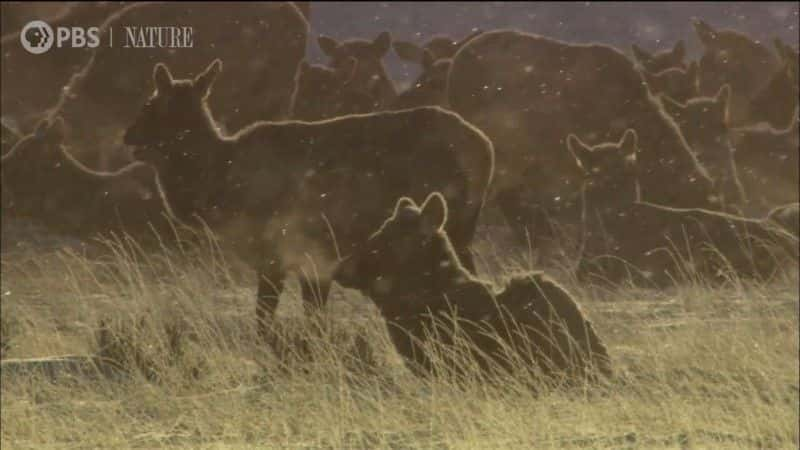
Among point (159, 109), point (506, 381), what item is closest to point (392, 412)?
point (506, 381)

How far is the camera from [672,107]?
42.4 ft

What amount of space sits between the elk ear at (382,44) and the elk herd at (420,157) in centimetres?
5

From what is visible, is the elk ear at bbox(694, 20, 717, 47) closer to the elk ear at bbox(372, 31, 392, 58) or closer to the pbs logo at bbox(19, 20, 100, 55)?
the elk ear at bbox(372, 31, 392, 58)

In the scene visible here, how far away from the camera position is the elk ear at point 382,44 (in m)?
15.4

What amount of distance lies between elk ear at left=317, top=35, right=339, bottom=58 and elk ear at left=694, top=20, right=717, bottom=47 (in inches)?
179

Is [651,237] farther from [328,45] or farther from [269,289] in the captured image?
[328,45]

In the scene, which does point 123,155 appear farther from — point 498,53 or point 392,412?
point 392,412

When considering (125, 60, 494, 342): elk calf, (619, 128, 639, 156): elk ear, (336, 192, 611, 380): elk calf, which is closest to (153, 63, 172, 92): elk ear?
(125, 60, 494, 342): elk calf

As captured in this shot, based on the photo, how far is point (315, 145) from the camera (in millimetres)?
8281

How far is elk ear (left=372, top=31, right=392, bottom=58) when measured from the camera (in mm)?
15411

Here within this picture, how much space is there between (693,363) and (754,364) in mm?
340

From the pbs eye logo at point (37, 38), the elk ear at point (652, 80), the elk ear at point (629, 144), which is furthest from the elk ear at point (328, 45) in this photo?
the elk ear at point (629, 144)

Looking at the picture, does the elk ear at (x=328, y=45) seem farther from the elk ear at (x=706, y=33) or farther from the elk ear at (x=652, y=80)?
the elk ear at (x=706, y=33)

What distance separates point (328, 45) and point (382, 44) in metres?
0.63
